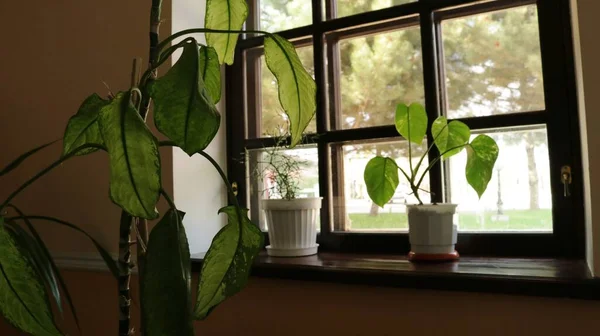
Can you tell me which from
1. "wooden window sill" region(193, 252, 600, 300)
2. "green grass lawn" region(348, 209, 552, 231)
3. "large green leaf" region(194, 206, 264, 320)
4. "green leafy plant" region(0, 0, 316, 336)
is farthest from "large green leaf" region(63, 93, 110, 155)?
"green grass lawn" region(348, 209, 552, 231)

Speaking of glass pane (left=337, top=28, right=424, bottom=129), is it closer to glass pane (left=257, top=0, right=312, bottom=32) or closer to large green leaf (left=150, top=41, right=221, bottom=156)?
glass pane (left=257, top=0, right=312, bottom=32)

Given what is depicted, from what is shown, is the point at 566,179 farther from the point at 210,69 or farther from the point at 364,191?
the point at 210,69

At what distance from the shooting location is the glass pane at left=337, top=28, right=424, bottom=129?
1.32 m

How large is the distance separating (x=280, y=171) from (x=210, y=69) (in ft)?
2.03

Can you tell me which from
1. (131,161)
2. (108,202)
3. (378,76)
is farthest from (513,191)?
(108,202)

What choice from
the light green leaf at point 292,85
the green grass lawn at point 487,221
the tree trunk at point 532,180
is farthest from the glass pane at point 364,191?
the light green leaf at point 292,85

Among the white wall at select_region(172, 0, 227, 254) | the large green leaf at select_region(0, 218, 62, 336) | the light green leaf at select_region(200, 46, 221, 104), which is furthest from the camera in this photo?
the white wall at select_region(172, 0, 227, 254)

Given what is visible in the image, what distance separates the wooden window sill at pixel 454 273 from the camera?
88 centimetres

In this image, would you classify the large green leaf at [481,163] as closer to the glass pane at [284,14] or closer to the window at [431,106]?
the window at [431,106]

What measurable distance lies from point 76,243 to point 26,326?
0.91 metres

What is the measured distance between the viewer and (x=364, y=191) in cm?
135

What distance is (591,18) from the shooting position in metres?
0.89

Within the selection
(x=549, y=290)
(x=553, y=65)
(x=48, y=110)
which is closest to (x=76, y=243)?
(x=48, y=110)

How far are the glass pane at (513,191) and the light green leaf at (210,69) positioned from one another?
69 centimetres
